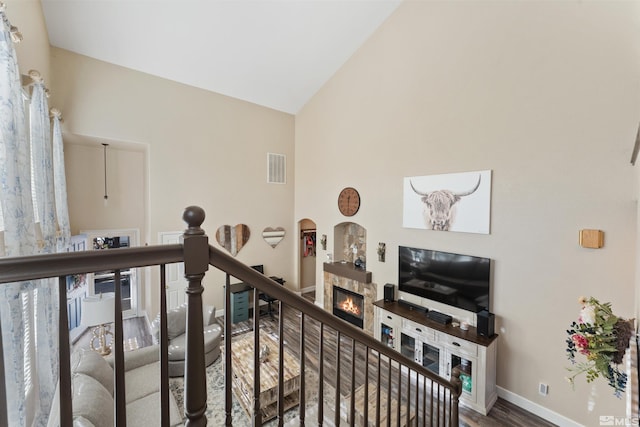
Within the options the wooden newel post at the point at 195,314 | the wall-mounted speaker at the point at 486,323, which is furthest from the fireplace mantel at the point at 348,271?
the wooden newel post at the point at 195,314

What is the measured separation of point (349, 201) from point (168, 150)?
358cm

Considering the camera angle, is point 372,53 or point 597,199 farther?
point 372,53

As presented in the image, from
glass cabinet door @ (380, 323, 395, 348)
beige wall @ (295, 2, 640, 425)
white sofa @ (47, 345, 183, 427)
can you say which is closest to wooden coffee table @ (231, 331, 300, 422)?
white sofa @ (47, 345, 183, 427)

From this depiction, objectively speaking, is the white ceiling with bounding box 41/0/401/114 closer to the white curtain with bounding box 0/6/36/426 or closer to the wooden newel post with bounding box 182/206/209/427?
the white curtain with bounding box 0/6/36/426

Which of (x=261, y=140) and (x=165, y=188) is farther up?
(x=261, y=140)

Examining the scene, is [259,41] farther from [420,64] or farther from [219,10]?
[420,64]

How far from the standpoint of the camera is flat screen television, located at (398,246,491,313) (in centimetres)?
340

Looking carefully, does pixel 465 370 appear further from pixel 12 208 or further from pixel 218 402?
pixel 12 208

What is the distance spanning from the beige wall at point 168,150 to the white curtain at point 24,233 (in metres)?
1.84

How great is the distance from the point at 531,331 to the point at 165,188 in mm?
5984

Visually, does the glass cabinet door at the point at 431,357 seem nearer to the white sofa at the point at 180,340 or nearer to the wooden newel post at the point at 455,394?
the wooden newel post at the point at 455,394

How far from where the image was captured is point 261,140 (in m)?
6.10

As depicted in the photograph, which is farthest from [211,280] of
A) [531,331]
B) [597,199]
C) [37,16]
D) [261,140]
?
[597,199]

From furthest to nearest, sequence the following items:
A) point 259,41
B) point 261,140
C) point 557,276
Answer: point 261,140, point 259,41, point 557,276
